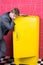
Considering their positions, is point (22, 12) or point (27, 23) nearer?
point (27, 23)

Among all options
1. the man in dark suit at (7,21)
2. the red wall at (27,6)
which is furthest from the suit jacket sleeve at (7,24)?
the red wall at (27,6)

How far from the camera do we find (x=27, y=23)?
2305 millimetres

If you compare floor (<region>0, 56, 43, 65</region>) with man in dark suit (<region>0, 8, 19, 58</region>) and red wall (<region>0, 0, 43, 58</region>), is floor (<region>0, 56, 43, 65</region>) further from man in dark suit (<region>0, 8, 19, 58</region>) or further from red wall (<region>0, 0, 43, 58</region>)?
man in dark suit (<region>0, 8, 19, 58</region>)

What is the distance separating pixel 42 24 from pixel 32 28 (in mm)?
463

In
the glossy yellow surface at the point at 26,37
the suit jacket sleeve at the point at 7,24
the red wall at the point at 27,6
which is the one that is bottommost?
the glossy yellow surface at the point at 26,37

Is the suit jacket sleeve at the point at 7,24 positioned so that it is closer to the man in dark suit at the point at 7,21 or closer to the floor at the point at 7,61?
the man in dark suit at the point at 7,21

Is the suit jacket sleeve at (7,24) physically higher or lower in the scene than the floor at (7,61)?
higher

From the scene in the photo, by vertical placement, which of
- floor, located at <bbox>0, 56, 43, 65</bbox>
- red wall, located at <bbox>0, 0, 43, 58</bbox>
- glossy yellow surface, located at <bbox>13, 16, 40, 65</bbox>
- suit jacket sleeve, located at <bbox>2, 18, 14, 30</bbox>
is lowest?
floor, located at <bbox>0, 56, 43, 65</bbox>

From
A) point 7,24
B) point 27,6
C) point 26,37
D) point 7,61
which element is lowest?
point 7,61

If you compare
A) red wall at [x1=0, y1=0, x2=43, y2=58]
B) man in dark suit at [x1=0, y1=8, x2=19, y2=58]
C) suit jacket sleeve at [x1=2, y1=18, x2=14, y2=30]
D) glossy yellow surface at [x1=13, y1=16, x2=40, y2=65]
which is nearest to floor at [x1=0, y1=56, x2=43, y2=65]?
red wall at [x1=0, y1=0, x2=43, y2=58]

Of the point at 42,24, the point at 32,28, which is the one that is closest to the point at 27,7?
the point at 42,24

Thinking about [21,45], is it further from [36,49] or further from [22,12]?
[22,12]

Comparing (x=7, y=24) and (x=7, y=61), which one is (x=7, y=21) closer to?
(x=7, y=24)

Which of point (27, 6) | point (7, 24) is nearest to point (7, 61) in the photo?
point (7, 24)
